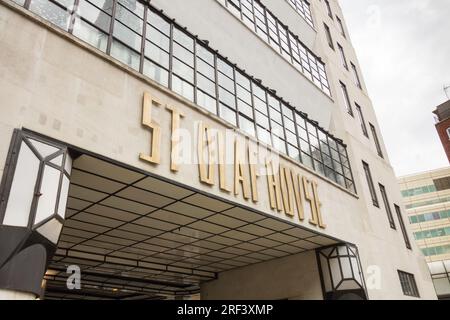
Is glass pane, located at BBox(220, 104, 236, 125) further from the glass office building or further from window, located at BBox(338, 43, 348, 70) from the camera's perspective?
the glass office building

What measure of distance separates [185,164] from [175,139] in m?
0.62

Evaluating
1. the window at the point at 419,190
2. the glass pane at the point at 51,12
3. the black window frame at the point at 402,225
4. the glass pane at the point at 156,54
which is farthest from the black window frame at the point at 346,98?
the window at the point at 419,190

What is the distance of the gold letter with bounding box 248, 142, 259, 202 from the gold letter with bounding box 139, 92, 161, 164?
3.22m

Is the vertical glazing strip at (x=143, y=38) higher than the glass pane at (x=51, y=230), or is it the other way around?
the vertical glazing strip at (x=143, y=38)

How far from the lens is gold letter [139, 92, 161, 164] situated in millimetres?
7836

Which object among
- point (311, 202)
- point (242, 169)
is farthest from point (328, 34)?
point (242, 169)

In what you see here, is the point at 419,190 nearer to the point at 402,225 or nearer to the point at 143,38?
the point at 402,225

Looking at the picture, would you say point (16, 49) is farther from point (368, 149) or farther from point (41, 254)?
point (368, 149)

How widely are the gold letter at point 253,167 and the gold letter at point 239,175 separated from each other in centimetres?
22

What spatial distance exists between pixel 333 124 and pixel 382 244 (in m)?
6.12

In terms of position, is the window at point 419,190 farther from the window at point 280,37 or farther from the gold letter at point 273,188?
the gold letter at point 273,188

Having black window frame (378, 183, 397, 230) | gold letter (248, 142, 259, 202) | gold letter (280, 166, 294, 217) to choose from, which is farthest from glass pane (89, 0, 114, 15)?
black window frame (378, 183, 397, 230)

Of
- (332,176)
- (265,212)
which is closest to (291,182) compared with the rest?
(265,212)

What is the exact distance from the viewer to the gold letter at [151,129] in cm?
784
